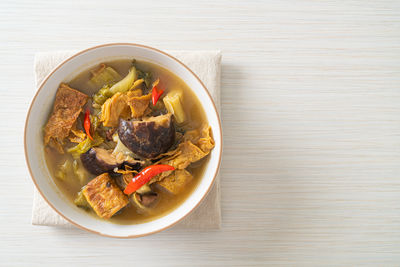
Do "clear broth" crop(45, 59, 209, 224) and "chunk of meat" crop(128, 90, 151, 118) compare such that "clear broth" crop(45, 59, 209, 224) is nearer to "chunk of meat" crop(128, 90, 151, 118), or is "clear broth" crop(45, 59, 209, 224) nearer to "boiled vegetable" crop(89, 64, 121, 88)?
"boiled vegetable" crop(89, 64, 121, 88)

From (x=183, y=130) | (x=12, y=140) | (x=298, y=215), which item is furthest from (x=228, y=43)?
(x=12, y=140)

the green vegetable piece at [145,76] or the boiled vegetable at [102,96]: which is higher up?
the green vegetable piece at [145,76]

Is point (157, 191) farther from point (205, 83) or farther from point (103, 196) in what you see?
point (205, 83)

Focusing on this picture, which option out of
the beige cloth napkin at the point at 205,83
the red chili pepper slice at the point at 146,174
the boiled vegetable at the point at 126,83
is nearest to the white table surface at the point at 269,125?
the beige cloth napkin at the point at 205,83

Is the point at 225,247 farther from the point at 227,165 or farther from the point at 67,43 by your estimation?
the point at 67,43

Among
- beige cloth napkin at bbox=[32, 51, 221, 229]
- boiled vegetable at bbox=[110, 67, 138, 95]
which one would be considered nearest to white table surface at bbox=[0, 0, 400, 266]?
beige cloth napkin at bbox=[32, 51, 221, 229]

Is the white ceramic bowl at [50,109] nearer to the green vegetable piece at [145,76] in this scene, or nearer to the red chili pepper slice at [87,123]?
the green vegetable piece at [145,76]
